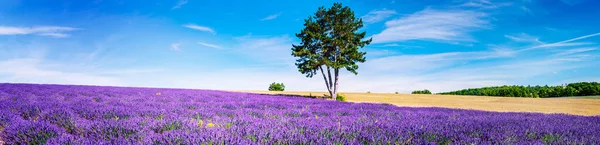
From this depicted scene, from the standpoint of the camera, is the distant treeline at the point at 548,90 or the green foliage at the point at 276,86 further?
the green foliage at the point at 276,86

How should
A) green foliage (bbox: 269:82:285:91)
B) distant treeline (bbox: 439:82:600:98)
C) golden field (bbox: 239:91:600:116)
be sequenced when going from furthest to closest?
green foliage (bbox: 269:82:285:91) < distant treeline (bbox: 439:82:600:98) < golden field (bbox: 239:91:600:116)

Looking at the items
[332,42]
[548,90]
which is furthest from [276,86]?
[548,90]

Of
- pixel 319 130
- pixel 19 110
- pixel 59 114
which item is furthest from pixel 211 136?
pixel 19 110

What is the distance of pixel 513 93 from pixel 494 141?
51832 millimetres

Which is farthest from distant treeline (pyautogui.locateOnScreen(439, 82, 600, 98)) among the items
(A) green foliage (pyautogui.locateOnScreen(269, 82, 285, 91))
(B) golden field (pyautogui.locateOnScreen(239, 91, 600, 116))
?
(A) green foliage (pyautogui.locateOnScreen(269, 82, 285, 91))

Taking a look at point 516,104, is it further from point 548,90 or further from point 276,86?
point 548,90

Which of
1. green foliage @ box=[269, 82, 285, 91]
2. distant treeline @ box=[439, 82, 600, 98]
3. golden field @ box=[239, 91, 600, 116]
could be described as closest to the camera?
golden field @ box=[239, 91, 600, 116]

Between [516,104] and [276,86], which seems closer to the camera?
[516,104]

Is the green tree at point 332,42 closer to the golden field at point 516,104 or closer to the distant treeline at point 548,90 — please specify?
the golden field at point 516,104

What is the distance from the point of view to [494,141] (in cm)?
327

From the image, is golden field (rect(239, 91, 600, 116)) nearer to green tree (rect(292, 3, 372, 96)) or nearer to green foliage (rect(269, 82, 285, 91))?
green tree (rect(292, 3, 372, 96))

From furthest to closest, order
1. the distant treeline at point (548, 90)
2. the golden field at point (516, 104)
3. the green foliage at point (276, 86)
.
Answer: the green foliage at point (276, 86)
the distant treeline at point (548, 90)
the golden field at point (516, 104)

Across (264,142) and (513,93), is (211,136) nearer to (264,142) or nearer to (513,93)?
(264,142)

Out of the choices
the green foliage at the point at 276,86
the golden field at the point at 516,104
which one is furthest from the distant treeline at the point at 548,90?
the green foliage at the point at 276,86
